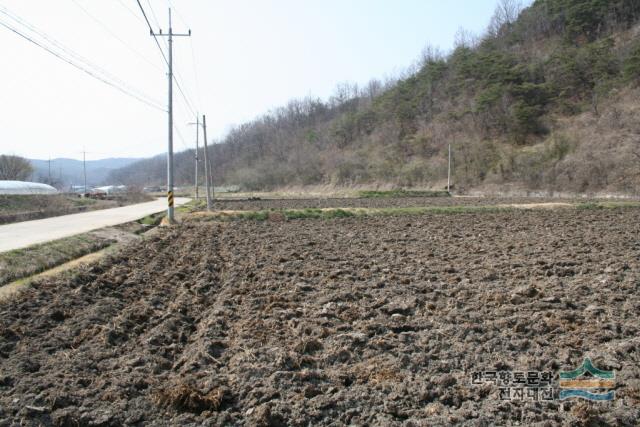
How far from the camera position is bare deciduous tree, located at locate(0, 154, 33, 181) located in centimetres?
7471

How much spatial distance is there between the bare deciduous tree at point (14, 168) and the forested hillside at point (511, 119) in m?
37.2

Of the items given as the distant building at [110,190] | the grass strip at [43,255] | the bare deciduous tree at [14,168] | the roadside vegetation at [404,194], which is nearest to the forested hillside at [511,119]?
the roadside vegetation at [404,194]

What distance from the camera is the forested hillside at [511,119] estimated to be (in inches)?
2025

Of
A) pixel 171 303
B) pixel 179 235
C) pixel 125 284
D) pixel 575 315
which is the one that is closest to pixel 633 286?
pixel 575 315

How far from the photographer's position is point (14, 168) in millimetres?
76500

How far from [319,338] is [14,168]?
8628cm

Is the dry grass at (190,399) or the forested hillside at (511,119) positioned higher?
the forested hillside at (511,119)

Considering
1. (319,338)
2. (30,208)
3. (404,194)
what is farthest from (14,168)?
(319,338)

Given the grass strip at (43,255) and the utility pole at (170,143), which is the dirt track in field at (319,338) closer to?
the grass strip at (43,255)

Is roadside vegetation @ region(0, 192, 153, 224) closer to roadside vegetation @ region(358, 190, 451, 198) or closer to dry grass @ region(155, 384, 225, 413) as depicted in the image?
dry grass @ region(155, 384, 225, 413)

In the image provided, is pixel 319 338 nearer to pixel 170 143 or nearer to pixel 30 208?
pixel 170 143

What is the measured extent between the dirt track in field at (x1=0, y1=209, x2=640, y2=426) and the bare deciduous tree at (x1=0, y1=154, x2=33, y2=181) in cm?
7627

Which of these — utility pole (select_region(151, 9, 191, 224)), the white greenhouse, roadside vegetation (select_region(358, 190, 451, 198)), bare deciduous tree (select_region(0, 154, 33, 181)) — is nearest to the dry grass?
utility pole (select_region(151, 9, 191, 224))

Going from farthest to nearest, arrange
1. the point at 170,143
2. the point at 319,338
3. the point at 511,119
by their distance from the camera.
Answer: the point at 511,119, the point at 170,143, the point at 319,338
